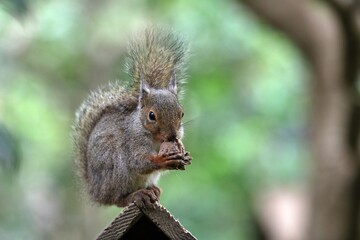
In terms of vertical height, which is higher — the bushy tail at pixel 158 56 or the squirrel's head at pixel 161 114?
the bushy tail at pixel 158 56

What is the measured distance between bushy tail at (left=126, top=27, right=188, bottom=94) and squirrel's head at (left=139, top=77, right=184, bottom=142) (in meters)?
0.15

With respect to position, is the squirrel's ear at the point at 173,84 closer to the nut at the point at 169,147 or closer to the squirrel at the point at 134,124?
the squirrel at the point at 134,124

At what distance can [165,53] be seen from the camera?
3070 millimetres

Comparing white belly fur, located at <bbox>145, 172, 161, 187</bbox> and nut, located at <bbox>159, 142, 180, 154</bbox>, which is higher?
white belly fur, located at <bbox>145, 172, 161, 187</bbox>

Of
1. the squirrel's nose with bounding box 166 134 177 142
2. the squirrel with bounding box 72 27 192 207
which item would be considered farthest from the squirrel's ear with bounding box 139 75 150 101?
the squirrel's nose with bounding box 166 134 177 142

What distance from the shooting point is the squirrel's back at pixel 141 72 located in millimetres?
3057

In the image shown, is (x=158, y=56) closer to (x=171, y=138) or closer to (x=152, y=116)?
(x=152, y=116)

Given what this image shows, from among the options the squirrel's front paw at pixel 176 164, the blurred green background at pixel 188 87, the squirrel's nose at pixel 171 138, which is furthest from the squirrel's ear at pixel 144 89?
the blurred green background at pixel 188 87

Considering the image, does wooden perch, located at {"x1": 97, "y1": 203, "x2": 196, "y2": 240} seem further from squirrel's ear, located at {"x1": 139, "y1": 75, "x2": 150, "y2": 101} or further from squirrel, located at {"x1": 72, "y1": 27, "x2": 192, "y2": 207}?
squirrel's ear, located at {"x1": 139, "y1": 75, "x2": 150, "y2": 101}

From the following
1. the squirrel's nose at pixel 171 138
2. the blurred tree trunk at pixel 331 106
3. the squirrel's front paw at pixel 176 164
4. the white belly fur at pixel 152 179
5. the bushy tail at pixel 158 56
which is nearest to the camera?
the squirrel's front paw at pixel 176 164

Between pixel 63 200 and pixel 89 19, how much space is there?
181cm

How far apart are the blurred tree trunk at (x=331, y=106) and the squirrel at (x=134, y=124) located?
313cm

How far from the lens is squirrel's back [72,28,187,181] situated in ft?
10.0

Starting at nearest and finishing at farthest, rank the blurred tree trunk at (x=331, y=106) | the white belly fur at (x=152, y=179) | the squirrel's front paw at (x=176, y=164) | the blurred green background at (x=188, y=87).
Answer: the squirrel's front paw at (x=176, y=164)
the white belly fur at (x=152, y=179)
the blurred tree trunk at (x=331, y=106)
the blurred green background at (x=188, y=87)
